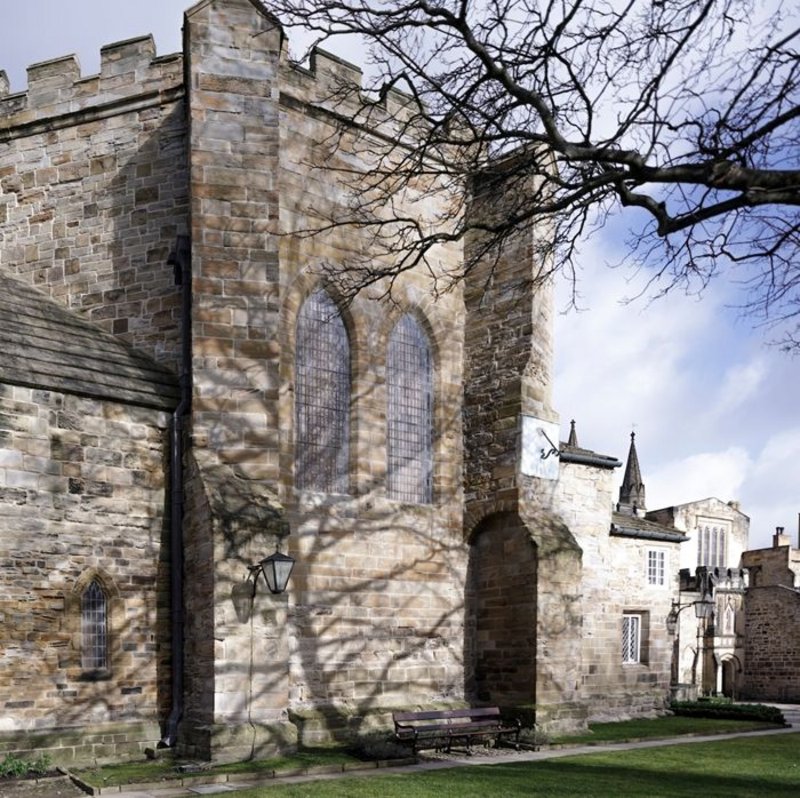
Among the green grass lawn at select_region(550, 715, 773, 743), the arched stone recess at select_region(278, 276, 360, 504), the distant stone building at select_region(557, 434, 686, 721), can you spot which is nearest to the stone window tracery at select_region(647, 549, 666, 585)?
the distant stone building at select_region(557, 434, 686, 721)

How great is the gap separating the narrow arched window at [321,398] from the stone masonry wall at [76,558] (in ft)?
8.02

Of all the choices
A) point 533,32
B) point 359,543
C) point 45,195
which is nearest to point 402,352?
point 359,543

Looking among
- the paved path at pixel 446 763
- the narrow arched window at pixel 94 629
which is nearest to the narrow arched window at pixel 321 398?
the narrow arched window at pixel 94 629

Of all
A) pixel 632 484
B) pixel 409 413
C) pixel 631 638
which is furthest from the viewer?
pixel 632 484

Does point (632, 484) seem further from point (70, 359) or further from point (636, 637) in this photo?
point (70, 359)

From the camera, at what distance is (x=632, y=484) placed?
47.8m

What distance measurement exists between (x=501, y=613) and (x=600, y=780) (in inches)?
188

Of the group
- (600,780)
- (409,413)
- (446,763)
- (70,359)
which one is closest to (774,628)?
(409,413)

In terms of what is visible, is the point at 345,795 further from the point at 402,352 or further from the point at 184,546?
the point at 402,352

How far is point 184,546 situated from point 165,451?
1.29m

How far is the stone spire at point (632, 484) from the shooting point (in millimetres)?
47406

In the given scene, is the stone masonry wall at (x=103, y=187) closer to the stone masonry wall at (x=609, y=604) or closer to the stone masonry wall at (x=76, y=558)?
the stone masonry wall at (x=76, y=558)

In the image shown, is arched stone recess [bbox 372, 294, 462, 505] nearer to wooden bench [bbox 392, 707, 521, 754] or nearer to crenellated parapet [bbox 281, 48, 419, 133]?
crenellated parapet [bbox 281, 48, 419, 133]

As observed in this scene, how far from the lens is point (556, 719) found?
14211 mm
